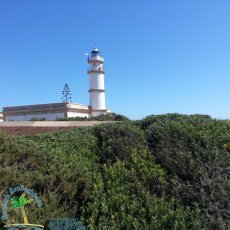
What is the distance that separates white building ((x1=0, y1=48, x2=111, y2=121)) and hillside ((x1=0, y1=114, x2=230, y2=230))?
45.7 meters

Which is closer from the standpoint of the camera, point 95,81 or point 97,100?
point 97,100

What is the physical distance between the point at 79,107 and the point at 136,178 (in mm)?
49131

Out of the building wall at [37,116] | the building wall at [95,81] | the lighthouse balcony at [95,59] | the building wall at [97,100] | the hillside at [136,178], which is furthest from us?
the lighthouse balcony at [95,59]

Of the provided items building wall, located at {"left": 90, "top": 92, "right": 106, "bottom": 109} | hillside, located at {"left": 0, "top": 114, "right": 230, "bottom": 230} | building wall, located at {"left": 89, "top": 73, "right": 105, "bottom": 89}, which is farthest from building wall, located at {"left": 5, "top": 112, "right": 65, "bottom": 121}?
hillside, located at {"left": 0, "top": 114, "right": 230, "bottom": 230}

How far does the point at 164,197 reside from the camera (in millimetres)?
4668

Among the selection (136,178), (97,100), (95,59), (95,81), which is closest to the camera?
(136,178)

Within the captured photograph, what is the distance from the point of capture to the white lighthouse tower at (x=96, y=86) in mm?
55375

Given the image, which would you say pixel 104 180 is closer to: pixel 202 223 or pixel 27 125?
pixel 202 223

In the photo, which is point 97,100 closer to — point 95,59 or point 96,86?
point 96,86

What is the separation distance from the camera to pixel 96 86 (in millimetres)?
55844

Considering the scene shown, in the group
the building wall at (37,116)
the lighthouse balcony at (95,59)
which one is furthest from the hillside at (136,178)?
the lighthouse balcony at (95,59)

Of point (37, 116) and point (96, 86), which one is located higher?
point (96, 86)

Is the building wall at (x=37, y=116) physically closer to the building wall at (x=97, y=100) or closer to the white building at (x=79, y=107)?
the white building at (x=79, y=107)

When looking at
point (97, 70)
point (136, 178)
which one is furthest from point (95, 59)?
point (136, 178)
